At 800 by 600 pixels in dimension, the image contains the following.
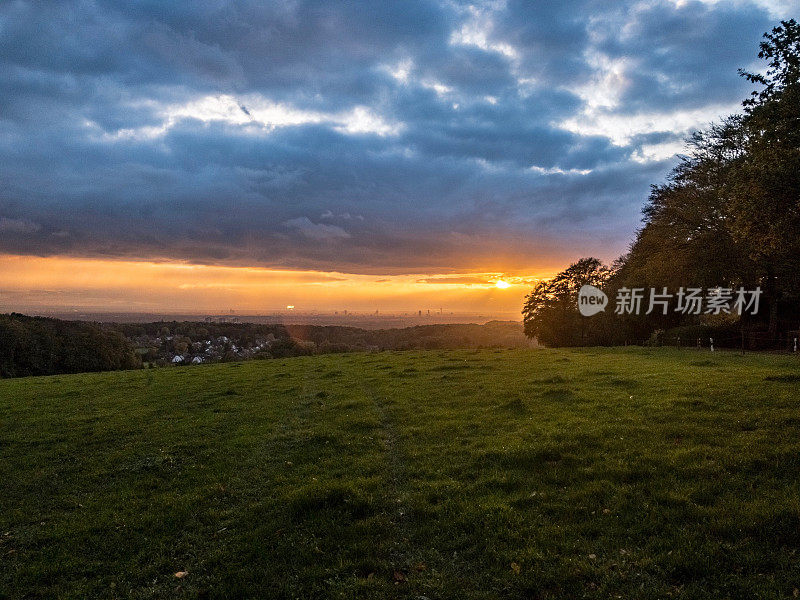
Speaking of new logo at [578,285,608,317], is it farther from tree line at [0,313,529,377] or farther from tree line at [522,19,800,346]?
tree line at [0,313,529,377]

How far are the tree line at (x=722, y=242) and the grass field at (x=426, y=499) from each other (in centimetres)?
801

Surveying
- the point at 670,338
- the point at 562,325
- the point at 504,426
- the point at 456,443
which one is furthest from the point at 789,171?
the point at 562,325

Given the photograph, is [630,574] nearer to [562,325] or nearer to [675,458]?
[675,458]

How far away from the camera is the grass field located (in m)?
7.77

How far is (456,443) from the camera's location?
590 inches

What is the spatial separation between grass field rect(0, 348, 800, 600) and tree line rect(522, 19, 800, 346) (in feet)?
26.3

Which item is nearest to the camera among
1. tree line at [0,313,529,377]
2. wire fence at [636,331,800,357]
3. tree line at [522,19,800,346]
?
tree line at [522,19,800,346]

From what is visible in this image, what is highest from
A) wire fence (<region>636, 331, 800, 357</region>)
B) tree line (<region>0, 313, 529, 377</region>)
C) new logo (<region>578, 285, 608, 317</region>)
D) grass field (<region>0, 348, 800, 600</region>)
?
new logo (<region>578, 285, 608, 317</region>)

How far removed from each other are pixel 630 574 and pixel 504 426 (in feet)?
30.1

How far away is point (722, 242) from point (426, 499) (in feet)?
153

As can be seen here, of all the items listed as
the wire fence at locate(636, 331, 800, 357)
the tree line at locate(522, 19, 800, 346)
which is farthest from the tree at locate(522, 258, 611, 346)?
the wire fence at locate(636, 331, 800, 357)

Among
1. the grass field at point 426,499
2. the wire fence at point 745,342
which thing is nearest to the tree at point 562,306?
the wire fence at point 745,342

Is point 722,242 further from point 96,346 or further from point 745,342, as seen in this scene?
point 96,346

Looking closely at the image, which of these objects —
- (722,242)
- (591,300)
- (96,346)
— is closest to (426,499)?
(722,242)
